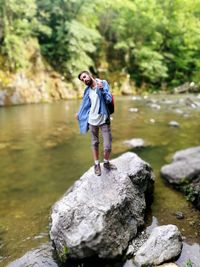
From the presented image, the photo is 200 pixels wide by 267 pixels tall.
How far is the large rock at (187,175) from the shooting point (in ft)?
22.4

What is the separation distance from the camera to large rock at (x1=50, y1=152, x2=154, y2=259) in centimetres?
477

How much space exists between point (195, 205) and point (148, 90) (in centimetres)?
2829

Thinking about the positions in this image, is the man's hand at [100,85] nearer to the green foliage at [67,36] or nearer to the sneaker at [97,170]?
the sneaker at [97,170]

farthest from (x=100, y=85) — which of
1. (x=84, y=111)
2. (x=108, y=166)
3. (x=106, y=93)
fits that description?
(x=108, y=166)

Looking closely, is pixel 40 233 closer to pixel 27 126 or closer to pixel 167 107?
pixel 27 126

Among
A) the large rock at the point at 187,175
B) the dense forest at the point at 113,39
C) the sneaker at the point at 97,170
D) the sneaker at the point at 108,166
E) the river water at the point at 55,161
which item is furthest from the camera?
the dense forest at the point at 113,39

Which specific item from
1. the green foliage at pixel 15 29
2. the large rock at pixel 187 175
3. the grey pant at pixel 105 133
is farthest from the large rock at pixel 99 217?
the green foliage at pixel 15 29

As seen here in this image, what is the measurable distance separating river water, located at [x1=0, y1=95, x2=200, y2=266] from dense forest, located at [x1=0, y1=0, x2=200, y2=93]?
9.40 metres

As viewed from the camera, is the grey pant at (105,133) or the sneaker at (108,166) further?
the sneaker at (108,166)

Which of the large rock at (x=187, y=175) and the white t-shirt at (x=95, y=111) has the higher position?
the white t-shirt at (x=95, y=111)

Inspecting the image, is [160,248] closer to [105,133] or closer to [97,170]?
[97,170]

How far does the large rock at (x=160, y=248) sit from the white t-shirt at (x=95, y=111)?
2.02 meters

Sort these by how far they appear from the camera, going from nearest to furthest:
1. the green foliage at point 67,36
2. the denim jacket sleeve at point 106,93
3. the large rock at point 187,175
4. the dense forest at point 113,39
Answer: the denim jacket sleeve at point 106,93 < the large rock at point 187,175 < the dense forest at point 113,39 < the green foliage at point 67,36

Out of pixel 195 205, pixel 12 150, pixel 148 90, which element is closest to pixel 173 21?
pixel 148 90
